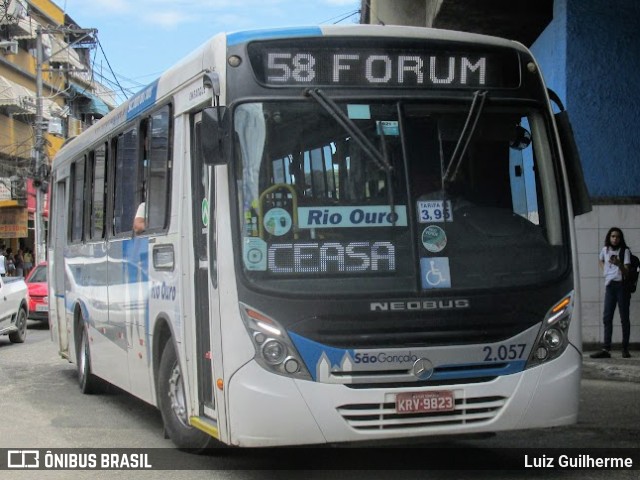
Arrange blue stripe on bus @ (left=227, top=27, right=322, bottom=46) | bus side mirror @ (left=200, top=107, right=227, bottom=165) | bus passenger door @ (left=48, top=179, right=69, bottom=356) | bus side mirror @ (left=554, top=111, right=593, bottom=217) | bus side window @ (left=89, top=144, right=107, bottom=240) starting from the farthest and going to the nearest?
1. bus passenger door @ (left=48, top=179, right=69, bottom=356)
2. bus side window @ (left=89, top=144, right=107, bottom=240)
3. bus side mirror @ (left=554, top=111, right=593, bottom=217)
4. blue stripe on bus @ (left=227, top=27, right=322, bottom=46)
5. bus side mirror @ (left=200, top=107, right=227, bottom=165)

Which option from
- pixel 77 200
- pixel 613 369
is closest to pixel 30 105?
pixel 77 200

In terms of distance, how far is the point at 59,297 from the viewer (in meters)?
Result: 13.3

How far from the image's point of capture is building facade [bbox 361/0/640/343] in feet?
45.3

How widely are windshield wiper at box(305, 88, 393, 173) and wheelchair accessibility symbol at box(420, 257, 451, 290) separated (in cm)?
64

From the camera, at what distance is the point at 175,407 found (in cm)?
779

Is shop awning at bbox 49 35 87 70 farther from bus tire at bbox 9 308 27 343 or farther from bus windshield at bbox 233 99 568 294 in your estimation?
bus windshield at bbox 233 99 568 294

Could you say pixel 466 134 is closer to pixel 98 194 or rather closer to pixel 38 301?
pixel 98 194

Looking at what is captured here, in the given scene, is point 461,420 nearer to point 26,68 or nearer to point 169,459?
point 169,459

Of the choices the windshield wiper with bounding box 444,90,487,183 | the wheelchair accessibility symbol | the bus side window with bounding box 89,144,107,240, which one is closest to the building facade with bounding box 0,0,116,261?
the bus side window with bounding box 89,144,107,240

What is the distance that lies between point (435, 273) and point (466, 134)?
0.98 meters

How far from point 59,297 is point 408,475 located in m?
7.64

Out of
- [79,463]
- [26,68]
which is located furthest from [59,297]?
[26,68]

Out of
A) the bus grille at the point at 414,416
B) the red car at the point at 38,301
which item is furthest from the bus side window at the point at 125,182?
the red car at the point at 38,301

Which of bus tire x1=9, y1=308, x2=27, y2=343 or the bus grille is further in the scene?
bus tire x1=9, y1=308, x2=27, y2=343
